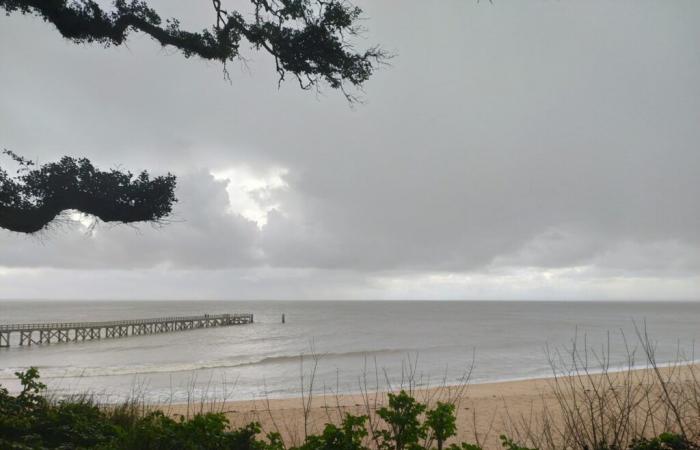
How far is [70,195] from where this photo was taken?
6.09 meters

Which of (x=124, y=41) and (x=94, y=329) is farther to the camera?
(x=94, y=329)

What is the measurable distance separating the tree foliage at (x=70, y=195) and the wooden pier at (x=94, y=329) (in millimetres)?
51332

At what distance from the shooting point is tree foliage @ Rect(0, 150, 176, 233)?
5.99 metres

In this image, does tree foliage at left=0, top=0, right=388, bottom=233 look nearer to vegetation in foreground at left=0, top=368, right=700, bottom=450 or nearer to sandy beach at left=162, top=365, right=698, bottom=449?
vegetation in foreground at left=0, top=368, right=700, bottom=450

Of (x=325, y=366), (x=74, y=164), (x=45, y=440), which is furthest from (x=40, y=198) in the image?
(x=325, y=366)

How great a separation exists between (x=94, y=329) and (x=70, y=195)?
217ft

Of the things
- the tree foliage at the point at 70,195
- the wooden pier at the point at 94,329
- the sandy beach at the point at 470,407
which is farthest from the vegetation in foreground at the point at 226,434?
the wooden pier at the point at 94,329

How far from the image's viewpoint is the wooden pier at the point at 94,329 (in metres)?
50.5

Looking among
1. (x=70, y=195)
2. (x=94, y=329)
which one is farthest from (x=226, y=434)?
(x=94, y=329)

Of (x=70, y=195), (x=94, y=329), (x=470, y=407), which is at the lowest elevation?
(x=94, y=329)

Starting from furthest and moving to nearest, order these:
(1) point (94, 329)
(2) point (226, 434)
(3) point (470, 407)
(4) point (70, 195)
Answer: (1) point (94, 329) < (3) point (470, 407) < (4) point (70, 195) < (2) point (226, 434)

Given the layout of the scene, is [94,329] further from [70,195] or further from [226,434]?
[226,434]

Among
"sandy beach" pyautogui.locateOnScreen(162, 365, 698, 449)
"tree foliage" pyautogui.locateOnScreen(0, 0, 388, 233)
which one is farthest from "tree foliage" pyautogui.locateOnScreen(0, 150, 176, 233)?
"sandy beach" pyautogui.locateOnScreen(162, 365, 698, 449)

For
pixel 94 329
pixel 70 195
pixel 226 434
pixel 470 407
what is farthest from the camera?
pixel 94 329
